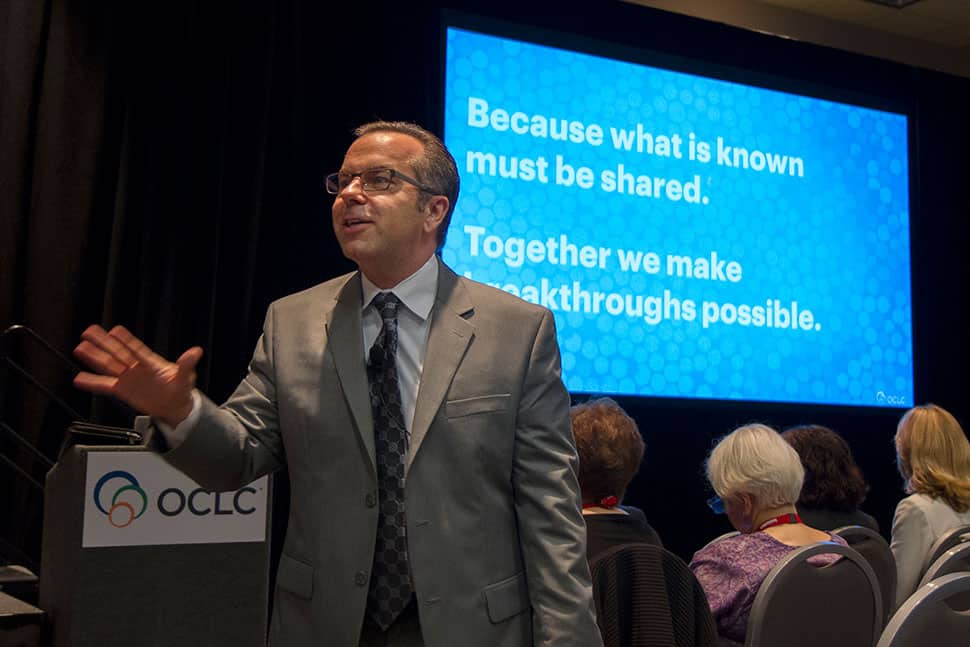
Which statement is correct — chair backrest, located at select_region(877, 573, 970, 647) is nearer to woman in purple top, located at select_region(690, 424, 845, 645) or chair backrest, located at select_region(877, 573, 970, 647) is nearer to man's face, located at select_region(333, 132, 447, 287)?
woman in purple top, located at select_region(690, 424, 845, 645)

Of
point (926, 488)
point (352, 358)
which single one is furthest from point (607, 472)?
point (926, 488)

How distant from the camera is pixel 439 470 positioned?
66.2 inches

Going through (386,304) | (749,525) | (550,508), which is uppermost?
(386,304)

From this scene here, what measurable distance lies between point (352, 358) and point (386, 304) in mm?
135

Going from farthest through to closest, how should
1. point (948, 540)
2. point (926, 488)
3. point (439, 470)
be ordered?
1. point (926, 488)
2. point (948, 540)
3. point (439, 470)

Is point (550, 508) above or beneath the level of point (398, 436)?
beneath

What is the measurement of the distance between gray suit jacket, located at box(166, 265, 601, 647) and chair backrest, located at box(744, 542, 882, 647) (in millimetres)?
751

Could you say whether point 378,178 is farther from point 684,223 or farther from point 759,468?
point 684,223

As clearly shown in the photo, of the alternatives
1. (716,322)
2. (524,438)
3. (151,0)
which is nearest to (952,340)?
(716,322)

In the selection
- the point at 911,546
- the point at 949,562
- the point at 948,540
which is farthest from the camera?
the point at 911,546

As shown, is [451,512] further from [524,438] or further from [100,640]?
[100,640]

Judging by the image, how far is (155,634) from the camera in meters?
2.12

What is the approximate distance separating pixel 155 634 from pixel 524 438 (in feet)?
3.00

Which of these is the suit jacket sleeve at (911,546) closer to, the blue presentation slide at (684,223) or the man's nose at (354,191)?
the blue presentation slide at (684,223)
